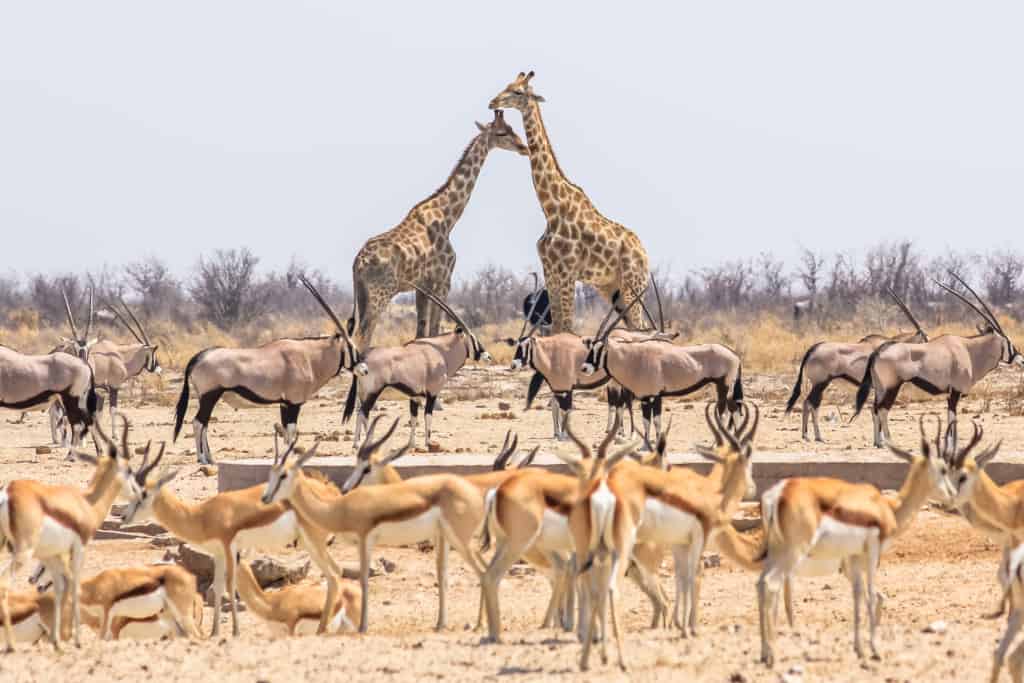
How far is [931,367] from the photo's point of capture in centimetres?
1745

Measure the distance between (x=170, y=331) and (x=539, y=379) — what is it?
65.3ft

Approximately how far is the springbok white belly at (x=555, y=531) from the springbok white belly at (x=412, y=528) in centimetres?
55

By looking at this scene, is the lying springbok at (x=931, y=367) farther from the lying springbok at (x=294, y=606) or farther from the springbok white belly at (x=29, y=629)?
the springbok white belly at (x=29, y=629)

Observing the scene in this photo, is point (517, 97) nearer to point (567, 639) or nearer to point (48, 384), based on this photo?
point (48, 384)

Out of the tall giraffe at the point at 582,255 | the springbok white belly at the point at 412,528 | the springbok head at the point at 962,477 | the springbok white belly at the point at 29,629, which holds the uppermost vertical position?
the tall giraffe at the point at 582,255

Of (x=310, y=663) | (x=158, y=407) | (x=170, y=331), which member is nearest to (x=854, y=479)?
(x=310, y=663)

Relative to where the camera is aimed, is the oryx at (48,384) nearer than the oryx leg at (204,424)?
No

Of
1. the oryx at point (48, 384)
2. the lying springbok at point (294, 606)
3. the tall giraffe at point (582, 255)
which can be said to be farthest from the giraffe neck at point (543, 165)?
the lying springbok at point (294, 606)

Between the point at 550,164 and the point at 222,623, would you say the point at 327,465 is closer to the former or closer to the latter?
the point at 222,623

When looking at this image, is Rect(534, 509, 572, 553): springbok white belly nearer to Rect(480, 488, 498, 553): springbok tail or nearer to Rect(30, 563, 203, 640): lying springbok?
Rect(480, 488, 498, 553): springbok tail

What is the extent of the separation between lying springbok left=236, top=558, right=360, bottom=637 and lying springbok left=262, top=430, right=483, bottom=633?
351mm

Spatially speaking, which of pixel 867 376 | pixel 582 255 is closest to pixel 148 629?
pixel 867 376

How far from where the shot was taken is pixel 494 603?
8.57 metres

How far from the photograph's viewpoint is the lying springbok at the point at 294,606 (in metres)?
9.45
